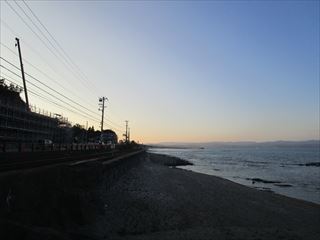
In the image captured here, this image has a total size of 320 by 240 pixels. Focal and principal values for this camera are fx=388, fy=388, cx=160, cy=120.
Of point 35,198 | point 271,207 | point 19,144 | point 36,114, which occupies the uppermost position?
point 36,114

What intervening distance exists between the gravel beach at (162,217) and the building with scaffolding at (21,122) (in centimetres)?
4204

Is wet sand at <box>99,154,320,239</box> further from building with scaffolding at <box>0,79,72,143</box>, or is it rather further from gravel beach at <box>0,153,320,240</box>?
building with scaffolding at <box>0,79,72,143</box>

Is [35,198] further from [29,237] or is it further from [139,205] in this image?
[139,205]

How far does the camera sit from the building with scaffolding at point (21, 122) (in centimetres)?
7144

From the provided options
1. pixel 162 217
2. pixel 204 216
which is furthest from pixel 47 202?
pixel 204 216

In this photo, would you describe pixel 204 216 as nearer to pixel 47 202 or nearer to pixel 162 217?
pixel 162 217

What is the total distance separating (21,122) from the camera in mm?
79188

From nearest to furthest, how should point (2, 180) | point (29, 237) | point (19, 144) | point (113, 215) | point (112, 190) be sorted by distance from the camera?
point (29, 237)
point (2, 180)
point (113, 215)
point (112, 190)
point (19, 144)

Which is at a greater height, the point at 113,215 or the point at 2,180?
the point at 2,180

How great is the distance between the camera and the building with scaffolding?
234 ft

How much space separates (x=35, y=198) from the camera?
13.5m

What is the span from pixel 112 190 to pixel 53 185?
1126cm

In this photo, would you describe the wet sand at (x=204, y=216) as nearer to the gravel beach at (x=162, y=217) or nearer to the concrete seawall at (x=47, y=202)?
the gravel beach at (x=162, y=217)

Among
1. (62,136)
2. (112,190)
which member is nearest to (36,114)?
(62,136)
